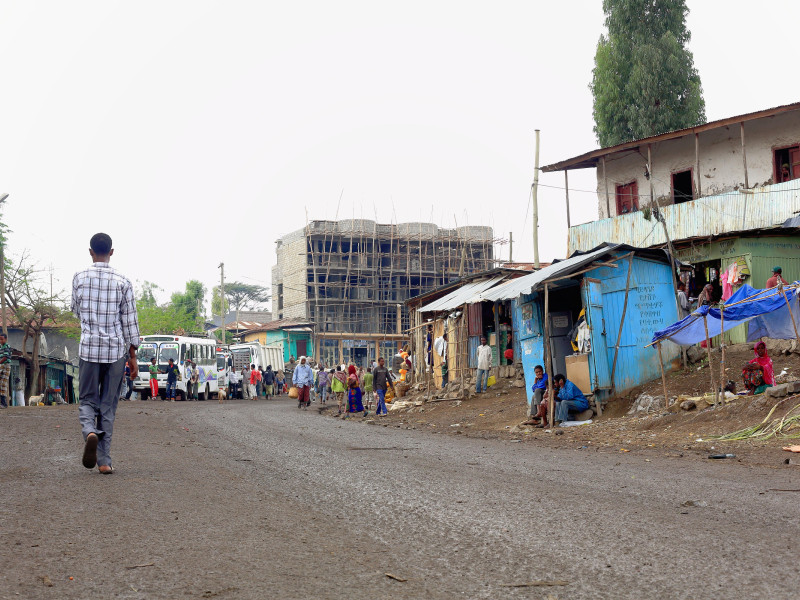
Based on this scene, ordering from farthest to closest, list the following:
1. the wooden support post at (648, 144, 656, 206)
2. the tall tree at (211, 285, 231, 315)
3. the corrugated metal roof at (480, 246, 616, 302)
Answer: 1. the tall tree at (211, 285, 231, 315)
2. the wooden support post at (648, 144, 656, 206)
3. the corrugated metal roof at (480, 246, 616, 302)

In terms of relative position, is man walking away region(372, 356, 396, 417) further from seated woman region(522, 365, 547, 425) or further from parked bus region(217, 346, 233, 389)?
parked bus region(217, 346, 233, 389)

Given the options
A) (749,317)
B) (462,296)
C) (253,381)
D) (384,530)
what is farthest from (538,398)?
(253,381)

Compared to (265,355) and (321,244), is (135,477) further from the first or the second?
(321,244)

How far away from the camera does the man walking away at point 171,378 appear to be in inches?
1320

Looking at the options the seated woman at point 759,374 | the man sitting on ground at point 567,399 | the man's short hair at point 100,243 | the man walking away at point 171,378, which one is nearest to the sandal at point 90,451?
the man's short hair at point 100,243

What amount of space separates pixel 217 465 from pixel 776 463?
607 cm

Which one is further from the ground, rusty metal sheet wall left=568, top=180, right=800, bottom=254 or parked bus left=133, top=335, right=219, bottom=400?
rusty metal sheet wall left=568, top=180, right=800, bottom=254

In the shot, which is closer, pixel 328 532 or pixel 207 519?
pixel 328 532

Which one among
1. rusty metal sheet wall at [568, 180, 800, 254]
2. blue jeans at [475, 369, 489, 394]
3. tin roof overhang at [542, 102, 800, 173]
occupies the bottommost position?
blue jeans at [475, 369, 489, 394]

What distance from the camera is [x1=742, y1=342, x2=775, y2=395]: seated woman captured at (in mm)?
14445

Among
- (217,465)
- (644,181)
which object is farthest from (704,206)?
(217,465)

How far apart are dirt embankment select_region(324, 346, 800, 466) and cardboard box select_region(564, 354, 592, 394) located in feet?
1.99

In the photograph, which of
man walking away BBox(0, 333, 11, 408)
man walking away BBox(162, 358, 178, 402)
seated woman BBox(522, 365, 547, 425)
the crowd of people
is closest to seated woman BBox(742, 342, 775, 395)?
seated woman BBox(522, 365, 547, 425)

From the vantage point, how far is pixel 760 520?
4.89 metres
